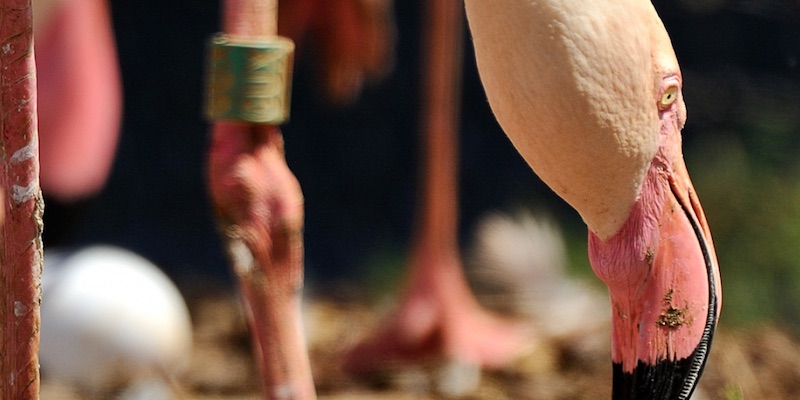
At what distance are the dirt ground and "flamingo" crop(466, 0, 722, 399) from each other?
160 centimetres

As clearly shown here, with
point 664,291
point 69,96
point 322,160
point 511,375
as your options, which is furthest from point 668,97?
point 322,160

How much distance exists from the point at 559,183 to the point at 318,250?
9.31 feet

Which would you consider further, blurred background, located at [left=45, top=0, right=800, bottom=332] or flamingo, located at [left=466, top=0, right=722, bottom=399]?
blurred background, located at [left=45, top=0, right=800, bottom=332]

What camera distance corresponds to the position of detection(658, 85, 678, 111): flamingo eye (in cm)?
137

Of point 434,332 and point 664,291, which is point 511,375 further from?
point 664,291

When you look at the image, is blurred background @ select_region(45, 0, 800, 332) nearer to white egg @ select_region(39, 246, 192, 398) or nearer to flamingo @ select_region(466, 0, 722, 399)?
white egg @ select_region(39, 246, 192, 398)

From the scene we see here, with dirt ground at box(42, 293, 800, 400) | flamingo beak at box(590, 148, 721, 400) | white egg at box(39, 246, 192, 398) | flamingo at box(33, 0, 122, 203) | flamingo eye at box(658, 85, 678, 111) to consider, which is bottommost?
dirt ground at box(42, 293, 800, 400)

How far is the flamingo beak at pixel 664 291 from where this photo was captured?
138cm

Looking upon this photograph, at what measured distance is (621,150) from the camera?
133cm

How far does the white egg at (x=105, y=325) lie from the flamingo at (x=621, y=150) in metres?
1.20

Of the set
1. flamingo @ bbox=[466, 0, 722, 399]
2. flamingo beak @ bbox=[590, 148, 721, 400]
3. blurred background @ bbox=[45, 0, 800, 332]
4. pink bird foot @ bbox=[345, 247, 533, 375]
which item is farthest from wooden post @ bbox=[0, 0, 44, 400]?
blurred background @ bbox=[45, 0, 800, 332]

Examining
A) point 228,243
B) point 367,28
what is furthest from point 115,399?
point 367,28

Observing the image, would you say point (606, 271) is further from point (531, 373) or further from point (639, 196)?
point (531, 373)

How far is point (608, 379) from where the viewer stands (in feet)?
10.5
